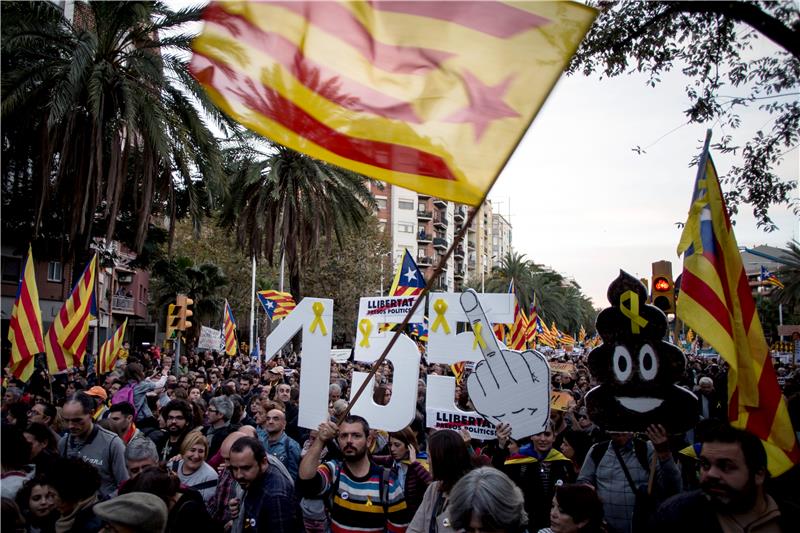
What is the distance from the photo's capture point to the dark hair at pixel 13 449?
4797 millimetres

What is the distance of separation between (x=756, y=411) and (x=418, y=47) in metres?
2.80

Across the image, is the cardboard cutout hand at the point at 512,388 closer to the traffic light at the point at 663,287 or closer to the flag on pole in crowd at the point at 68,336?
the traffic light at the point at 663,287

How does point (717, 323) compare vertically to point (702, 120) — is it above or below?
below

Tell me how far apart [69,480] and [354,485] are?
1.65m

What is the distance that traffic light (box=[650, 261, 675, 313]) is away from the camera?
24.9ft

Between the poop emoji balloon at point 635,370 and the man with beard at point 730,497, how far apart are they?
0.92m

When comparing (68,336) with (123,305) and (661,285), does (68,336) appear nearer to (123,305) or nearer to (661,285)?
(661,285)

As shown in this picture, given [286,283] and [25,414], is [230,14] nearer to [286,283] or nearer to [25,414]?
[25,414]

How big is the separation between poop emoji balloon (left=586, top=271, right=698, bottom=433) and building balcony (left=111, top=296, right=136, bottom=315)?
44.1m

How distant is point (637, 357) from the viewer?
4.42m

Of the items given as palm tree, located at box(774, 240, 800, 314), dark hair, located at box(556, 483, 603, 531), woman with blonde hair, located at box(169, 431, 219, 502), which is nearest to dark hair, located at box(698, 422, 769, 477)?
dark hair, located at box(556, 483, 603, 531)

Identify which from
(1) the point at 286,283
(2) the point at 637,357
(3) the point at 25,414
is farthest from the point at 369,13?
(1) the point at 286,283

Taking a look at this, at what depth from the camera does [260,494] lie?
427 centimetres

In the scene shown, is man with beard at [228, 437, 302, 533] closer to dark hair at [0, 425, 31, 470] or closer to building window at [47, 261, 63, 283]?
dark hair at [0, 425, 31, 470]
